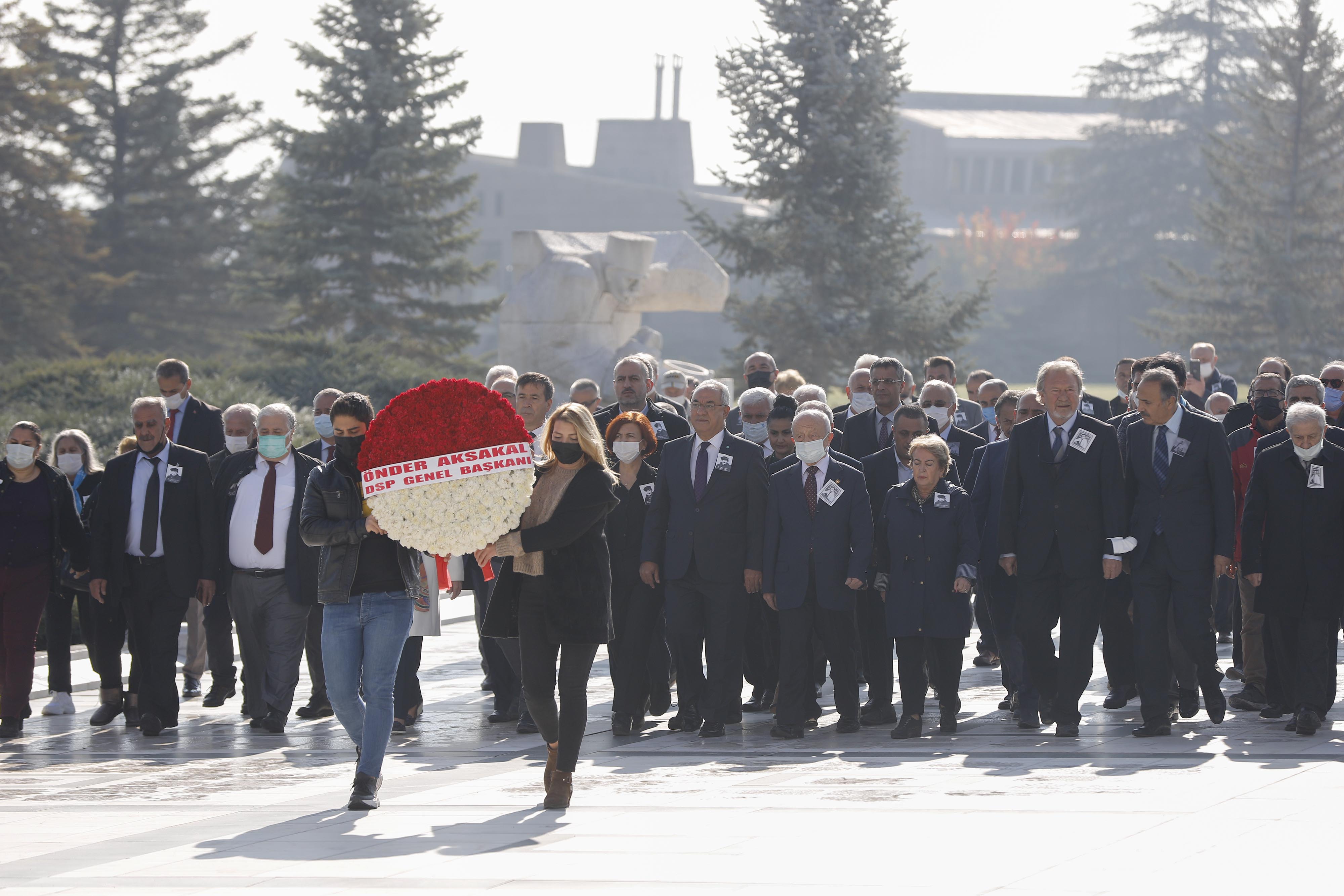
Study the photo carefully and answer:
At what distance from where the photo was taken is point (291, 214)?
1331 inches

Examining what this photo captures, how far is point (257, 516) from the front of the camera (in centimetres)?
1033

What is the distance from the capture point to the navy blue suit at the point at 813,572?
941cm

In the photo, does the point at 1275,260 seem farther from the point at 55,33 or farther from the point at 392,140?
the point at 55,33

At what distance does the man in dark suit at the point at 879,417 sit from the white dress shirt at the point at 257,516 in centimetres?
387

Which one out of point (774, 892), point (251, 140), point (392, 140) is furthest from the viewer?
point (251, 140)

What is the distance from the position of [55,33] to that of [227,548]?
37.9m

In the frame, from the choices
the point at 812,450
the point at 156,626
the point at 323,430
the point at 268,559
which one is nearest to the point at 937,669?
the point at 812,450

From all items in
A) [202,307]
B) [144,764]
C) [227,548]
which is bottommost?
[144,764]

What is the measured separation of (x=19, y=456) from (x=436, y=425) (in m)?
4.61

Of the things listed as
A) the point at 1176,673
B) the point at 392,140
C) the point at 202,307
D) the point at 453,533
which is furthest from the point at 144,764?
the point at 202,307

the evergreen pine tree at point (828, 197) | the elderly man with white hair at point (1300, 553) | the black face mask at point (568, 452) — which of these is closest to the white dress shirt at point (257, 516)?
the black face mask at point (568, 452)

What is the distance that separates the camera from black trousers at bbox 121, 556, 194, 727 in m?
10.2

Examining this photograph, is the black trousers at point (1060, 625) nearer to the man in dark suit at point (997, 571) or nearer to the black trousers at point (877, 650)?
the man in dark suit at point (997, 571)

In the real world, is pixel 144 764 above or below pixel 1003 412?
below
